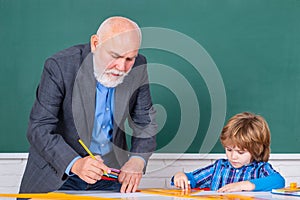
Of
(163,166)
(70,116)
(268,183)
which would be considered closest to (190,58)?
(163,166)

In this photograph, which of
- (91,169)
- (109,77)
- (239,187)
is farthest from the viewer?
(109,77)

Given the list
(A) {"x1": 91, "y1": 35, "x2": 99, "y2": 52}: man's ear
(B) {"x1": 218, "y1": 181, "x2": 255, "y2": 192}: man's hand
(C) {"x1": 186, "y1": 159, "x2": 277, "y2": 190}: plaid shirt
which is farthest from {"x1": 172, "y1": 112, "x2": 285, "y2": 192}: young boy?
(A) {"x1": 91, "y1": 35, "x2": 99, "y2": 52}: man's ear

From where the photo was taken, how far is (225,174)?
2350 millimetres

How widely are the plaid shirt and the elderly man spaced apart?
0.22m

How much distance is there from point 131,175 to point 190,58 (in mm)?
1004

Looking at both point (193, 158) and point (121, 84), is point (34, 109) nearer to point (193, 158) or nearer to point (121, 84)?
point (121, 84)

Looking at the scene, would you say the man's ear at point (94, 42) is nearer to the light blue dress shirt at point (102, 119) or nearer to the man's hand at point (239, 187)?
the light blue dress shirt at point (102, 119)

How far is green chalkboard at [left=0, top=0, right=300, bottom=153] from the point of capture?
9.34 ft

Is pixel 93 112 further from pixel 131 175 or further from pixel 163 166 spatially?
pixel 163 166

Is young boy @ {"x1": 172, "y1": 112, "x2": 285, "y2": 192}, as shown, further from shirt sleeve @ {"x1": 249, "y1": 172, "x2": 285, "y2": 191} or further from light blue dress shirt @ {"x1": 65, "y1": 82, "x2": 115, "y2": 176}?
light blue dress shirt @ {"x1": 65, "y1": 82, "x2": 115, "y2": 176}

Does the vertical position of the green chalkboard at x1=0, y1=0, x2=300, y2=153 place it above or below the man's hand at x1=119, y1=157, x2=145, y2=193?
above

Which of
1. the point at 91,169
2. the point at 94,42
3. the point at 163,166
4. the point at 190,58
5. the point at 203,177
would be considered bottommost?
the point at 163,166

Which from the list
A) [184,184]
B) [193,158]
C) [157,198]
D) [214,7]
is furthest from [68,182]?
[214,7]

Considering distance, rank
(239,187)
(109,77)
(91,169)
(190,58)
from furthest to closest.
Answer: (190,58) → (109,77) → (239,187) → (91,169)
